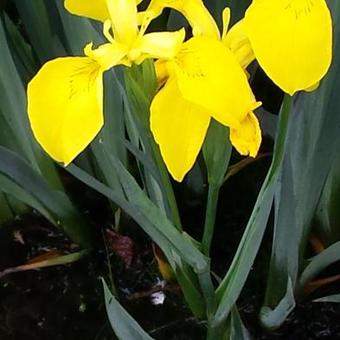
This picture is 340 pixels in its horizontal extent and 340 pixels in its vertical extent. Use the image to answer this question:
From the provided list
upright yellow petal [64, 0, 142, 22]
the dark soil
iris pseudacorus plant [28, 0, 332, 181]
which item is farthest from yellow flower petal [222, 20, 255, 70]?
the dark soil

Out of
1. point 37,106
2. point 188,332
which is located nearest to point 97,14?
point 37,106

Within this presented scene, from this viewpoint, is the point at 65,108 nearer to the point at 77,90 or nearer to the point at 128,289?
the point at 77,90

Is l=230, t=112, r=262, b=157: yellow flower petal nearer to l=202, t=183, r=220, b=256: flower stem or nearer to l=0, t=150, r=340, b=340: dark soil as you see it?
l=202, t=183, r=220, b=256: flower stem

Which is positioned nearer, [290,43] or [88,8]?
[290,43]

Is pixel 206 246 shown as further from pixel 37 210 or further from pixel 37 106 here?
pixel 37 210

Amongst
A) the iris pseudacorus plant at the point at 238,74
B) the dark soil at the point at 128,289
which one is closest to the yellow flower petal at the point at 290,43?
the iris pseudacorus plant at the point at 238,74

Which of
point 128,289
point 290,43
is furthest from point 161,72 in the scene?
point 128,289
